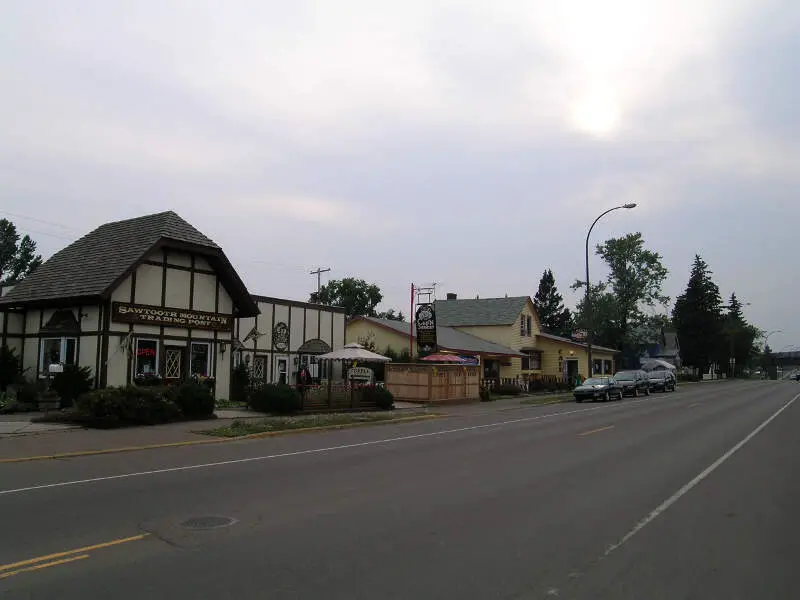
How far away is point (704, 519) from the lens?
26.8 ft

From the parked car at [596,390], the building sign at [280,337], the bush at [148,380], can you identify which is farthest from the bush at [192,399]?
the parked car at [596,390]

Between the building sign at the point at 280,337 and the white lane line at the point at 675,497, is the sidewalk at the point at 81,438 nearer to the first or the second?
the white lane line at the point at 675,497

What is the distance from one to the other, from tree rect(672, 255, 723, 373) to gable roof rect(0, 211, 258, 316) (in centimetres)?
8861

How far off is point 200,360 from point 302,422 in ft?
22.2

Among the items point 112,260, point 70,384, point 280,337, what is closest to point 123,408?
point 70,384

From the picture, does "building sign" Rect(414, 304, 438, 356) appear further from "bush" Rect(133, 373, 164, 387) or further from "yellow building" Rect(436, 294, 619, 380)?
"yellow building" Rect(436, 294, 619, 380)

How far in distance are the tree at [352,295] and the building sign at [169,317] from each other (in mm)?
51296

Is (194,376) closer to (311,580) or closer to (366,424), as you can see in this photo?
(366,424)

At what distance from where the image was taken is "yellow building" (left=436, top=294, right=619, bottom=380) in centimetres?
5128

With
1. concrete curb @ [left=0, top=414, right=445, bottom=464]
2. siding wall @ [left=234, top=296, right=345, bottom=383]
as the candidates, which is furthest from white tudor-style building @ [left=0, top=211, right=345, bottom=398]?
concrete curb @ [left=0, top=414, right=445, bottom=464]

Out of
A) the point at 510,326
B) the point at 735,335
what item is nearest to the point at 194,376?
the point at 510,326

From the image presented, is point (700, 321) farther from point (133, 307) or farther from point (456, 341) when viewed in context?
point (133, 307)

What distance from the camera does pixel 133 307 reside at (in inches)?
885

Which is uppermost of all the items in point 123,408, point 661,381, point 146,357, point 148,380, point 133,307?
point 133,307
